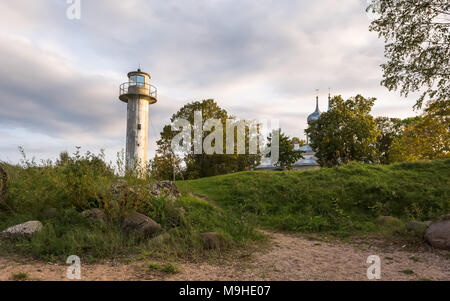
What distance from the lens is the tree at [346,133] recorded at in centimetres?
2325

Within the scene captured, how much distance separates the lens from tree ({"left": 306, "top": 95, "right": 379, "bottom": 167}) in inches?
915

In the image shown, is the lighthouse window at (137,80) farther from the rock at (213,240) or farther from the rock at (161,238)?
the rock at (213,240)

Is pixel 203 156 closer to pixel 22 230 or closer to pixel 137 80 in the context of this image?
pixel 137 80

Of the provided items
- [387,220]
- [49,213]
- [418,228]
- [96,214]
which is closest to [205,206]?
[96,214]

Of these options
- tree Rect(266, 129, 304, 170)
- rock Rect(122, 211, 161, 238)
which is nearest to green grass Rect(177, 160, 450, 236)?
rock Rect(122, 211, 161, 238)

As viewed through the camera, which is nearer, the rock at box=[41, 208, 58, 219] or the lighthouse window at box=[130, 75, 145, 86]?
the rock at box=[41, 208, 58, 219]

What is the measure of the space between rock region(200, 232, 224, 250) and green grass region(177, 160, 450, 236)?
249 cm

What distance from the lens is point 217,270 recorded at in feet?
15.4

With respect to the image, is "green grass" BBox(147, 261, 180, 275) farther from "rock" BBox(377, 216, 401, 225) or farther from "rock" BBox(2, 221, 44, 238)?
"rock" BBox(377, 216, 401, 225)

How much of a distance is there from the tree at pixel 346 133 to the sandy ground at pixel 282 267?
1846 cm

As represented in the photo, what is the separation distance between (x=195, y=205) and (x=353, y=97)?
2100 centimetres

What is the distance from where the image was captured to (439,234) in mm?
6207

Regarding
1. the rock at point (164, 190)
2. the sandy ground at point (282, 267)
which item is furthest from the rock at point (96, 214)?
the sandy ground at point (282, 267)
